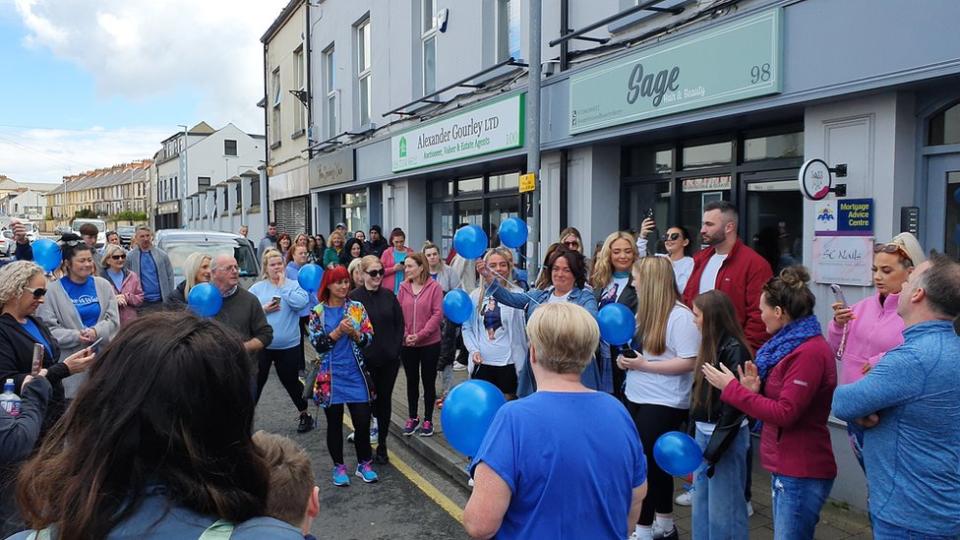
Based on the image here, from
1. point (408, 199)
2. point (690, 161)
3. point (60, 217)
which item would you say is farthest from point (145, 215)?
point (690, 161)

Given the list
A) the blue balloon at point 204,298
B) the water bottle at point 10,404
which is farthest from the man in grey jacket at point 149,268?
the water bottle at point 10,404

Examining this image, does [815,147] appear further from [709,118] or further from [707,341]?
[707,341]

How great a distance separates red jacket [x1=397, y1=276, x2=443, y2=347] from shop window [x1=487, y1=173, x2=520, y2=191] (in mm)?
4053

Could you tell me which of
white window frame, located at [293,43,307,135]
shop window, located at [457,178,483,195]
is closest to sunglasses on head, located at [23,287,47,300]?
shop window, located at [457,178,483,195]

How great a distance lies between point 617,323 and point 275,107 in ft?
63.5

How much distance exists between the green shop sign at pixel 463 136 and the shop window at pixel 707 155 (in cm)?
227

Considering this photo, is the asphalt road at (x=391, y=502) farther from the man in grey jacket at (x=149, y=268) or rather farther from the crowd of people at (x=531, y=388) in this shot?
the man in grey jacket at (x=149, y=268)

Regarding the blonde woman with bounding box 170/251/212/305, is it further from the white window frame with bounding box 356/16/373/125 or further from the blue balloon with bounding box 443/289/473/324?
the white window frame with bounding box 356/16/373/125

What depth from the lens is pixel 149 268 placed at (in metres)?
8.03

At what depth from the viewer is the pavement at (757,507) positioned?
4.18 meters

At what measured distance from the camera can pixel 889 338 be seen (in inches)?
134

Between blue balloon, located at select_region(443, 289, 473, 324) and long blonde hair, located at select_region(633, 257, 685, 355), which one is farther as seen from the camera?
blue balloon, located at select_region(443, 289, 473, 324)

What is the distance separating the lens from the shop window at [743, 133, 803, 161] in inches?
218

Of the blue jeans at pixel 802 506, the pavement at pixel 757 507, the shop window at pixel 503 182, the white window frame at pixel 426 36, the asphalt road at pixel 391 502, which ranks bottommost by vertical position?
the asphalt road at pixel 391 502
